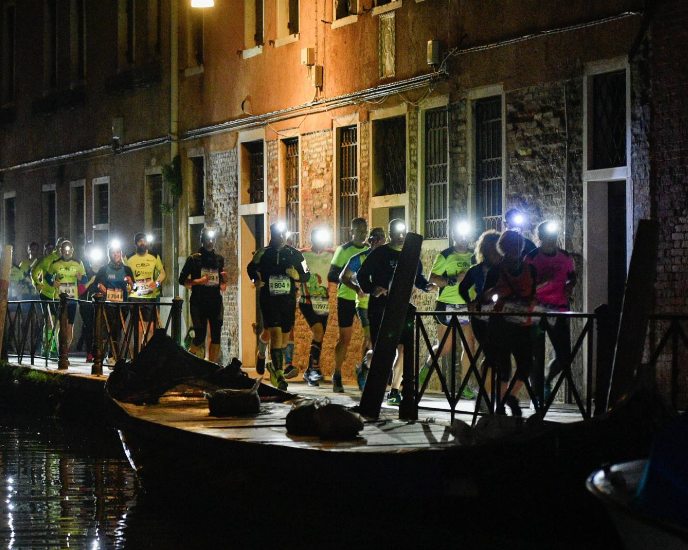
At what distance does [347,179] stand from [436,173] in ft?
7.74

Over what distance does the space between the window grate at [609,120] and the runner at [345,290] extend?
3.01 metres

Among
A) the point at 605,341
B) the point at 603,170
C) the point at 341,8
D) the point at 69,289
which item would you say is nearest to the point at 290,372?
the point at 603,170

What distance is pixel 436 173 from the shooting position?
19438mm

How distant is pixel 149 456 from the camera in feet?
43.9

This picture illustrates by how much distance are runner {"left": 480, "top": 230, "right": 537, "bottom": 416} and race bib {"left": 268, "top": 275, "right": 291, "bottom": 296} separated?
4936 mm

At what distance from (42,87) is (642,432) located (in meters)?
25.8

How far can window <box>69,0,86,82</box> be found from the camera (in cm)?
3116

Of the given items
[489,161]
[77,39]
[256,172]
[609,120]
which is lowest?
[489,161]

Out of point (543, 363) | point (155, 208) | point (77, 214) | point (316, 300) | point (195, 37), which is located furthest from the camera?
point (77, 214)

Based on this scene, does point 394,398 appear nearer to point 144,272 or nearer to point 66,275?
point 144,272

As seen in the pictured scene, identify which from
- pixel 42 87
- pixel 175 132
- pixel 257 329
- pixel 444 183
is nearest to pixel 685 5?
pixel 444 183

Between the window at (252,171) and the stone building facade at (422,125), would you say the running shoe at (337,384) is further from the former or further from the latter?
the window at (252,171)

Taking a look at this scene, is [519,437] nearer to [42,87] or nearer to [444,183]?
[444,183]

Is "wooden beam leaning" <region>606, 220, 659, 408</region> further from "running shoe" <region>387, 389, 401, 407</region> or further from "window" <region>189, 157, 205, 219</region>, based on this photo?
"window" <region>189, 157, 205, 219</region>
